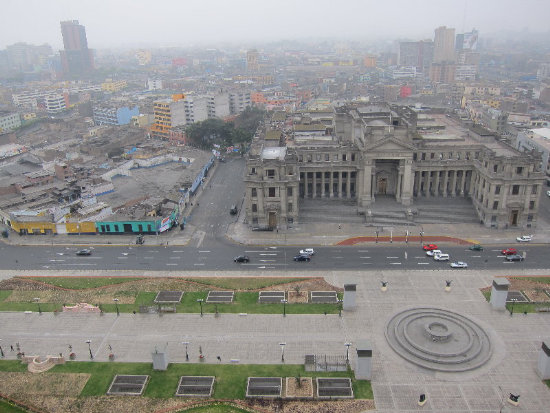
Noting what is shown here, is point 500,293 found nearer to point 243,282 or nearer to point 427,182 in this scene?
point 243,282

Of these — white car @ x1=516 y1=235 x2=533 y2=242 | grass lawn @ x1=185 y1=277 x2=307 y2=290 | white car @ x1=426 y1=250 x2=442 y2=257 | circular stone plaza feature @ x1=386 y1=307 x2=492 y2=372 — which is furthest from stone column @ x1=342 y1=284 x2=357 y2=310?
white car @ x1=516 y1=235 x2=533 y2=242

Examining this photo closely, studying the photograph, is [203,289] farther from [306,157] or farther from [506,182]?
[506,182]

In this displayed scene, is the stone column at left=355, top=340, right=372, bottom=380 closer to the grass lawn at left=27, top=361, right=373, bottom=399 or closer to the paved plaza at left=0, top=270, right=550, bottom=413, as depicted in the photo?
the grass lawn at left=27, top=361, right=373, bottom=399

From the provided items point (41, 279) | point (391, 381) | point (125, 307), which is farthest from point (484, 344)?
point (41, 279)

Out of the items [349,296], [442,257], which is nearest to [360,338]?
[349,296]

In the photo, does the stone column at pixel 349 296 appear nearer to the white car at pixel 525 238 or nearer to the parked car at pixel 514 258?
the parked car at pixel 514 258

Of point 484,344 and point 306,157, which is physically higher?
point 306,157
